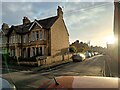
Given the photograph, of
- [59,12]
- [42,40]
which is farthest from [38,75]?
[59,12]

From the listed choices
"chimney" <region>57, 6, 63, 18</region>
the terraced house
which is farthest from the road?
"chimney" <region>57, 6, 63, 18</region>

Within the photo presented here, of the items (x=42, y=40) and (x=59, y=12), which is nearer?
(x=42, y=40)

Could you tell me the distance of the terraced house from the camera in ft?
112

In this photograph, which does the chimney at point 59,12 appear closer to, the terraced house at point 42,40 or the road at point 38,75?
the terraced house at point 42,40

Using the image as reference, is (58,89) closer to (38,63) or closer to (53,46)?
(38,63)

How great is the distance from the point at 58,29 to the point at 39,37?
14.5 ft

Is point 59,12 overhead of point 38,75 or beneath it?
overhead

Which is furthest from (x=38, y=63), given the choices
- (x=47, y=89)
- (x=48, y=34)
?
(x=47, y=89)

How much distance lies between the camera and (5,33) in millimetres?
44625

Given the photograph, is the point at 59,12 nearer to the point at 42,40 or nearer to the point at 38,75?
the point at 42,40

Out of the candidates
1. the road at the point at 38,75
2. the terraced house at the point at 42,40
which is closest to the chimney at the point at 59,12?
the terraced house at the point at 42,40

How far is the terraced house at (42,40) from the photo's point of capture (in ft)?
112

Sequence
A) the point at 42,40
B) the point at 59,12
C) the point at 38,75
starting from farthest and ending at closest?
1. the point at 59,12
2. the point at 42,40
3. the point at 38,75

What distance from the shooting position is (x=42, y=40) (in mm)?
34219
